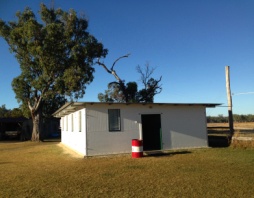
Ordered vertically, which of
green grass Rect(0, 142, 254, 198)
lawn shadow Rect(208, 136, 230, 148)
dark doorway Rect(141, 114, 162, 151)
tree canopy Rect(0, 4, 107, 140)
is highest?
tree canopy Rect(0, 4, 107, 140)

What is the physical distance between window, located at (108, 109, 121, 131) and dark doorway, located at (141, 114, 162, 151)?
68.7 inches

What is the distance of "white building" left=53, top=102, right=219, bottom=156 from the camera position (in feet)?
46.4

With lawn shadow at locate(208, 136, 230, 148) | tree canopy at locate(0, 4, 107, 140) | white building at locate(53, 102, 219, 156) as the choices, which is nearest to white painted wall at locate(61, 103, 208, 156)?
white building at locate(53, 102, 219, 156)

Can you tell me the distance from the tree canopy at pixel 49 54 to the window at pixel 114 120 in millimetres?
12840

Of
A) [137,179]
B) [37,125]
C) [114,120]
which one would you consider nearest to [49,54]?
[37,125]

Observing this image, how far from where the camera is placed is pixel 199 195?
6.46 m

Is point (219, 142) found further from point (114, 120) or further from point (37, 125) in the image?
point (37, 125)

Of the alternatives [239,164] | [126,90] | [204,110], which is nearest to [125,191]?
[239,164]

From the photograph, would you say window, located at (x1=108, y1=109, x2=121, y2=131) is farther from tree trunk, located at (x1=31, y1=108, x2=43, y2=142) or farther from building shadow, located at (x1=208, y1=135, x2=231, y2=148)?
tree trunk, located at (x1=31, y1=108, x2=43, y2=142)

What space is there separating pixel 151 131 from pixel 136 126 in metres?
1.28

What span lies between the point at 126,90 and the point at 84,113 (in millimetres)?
25428

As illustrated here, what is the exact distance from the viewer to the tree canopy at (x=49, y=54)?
2667 cm

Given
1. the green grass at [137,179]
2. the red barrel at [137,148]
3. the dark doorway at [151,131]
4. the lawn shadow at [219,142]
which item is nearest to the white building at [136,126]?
the dark doorway at [151,131]

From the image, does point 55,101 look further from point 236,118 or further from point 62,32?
point 236,118
